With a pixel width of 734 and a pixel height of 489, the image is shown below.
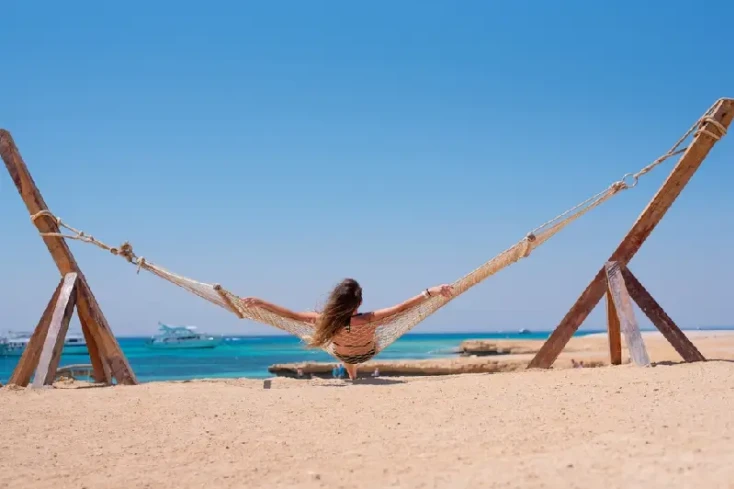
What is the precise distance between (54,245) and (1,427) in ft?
10.3

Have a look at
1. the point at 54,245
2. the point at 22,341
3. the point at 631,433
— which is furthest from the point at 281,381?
the point at 22,341

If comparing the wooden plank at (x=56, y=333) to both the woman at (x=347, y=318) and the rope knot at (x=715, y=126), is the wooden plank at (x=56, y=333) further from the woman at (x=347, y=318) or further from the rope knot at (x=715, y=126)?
the rope knot at (x=715, y=126)

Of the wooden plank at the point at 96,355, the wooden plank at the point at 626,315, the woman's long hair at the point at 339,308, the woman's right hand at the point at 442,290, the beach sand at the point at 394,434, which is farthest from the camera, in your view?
the wooden plank at the point at 96,355

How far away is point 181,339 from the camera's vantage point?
7825 centimetres

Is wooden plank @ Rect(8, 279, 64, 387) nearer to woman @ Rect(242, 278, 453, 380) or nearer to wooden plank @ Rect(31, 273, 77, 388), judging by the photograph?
wooden plank @ Rect(31, 273, 77, 388)

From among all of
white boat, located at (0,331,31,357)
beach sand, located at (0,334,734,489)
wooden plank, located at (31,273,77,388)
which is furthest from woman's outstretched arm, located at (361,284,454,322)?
white boat, located at (0,331,31,357)

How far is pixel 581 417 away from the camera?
14.6 feet

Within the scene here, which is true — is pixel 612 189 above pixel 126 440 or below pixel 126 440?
above

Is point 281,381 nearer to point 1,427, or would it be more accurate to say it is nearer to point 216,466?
point 1,427

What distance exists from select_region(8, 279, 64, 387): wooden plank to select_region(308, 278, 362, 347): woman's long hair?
3.03 m

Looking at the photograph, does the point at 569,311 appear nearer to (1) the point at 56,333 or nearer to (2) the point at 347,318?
(2) the point at 347,318

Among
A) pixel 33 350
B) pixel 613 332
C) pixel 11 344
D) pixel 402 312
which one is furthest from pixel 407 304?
pixel 11 344

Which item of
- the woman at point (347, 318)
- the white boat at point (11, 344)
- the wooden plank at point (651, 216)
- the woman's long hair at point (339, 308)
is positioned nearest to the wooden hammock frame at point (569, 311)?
the wooden plank at point (651, 216)

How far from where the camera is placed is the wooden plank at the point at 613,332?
7.41 meters
